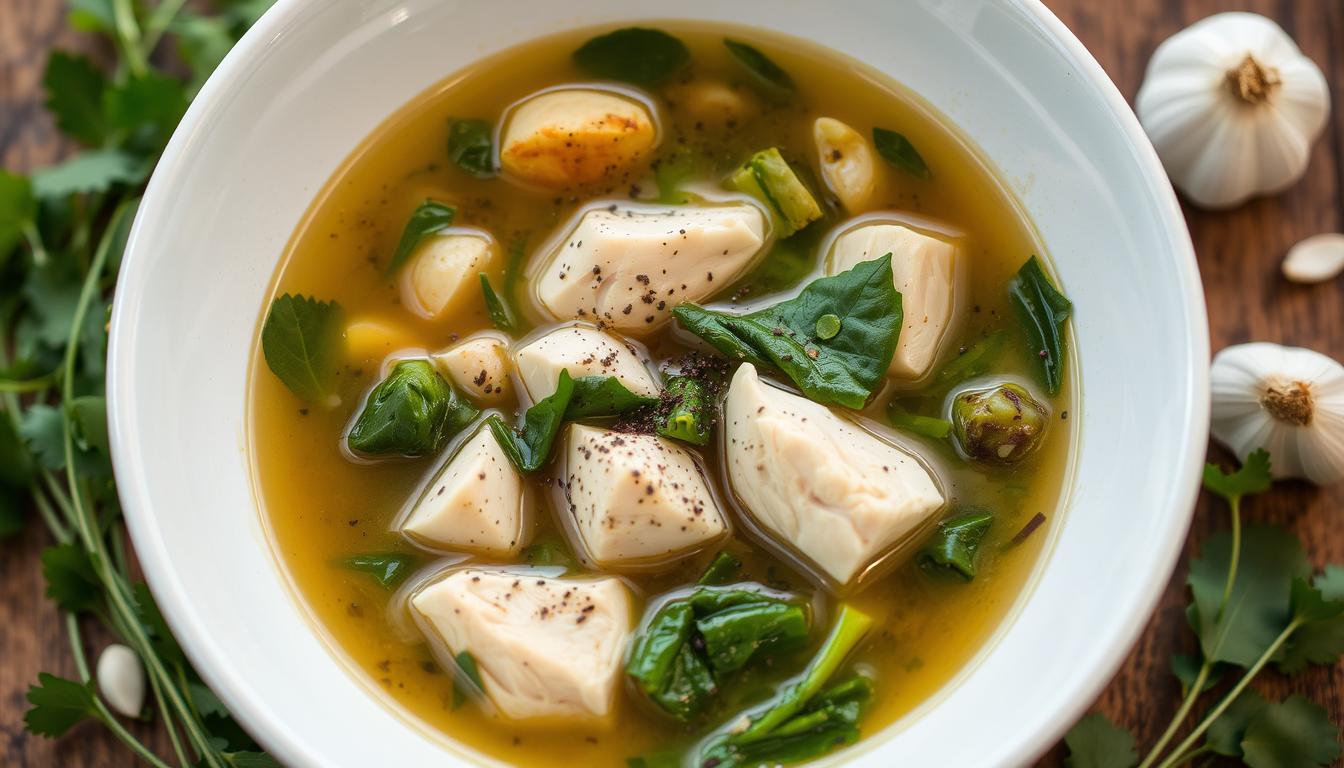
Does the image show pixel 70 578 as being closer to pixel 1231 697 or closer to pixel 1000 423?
pixel 1000 423

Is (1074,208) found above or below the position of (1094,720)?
above

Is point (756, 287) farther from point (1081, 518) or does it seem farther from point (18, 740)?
point (18, 740)

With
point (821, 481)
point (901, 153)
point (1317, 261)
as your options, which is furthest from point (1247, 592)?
point (901, 153)

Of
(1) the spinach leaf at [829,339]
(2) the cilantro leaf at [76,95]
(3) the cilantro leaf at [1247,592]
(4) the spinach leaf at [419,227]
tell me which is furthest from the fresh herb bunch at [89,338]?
(3) the cilantro leaf at [1247,592]

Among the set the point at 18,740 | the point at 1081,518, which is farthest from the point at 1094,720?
the point at 18,740

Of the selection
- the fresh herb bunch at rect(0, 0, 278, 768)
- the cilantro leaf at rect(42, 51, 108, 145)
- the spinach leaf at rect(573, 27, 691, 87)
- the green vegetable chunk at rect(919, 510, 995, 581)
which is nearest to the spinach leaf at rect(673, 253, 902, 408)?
the green vegetable chunk at rect(919, 510, 995, 581)

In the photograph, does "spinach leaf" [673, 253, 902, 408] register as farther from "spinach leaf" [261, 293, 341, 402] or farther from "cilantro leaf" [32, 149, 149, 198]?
"cilantro leaf" [32, 149, 149, 198]
